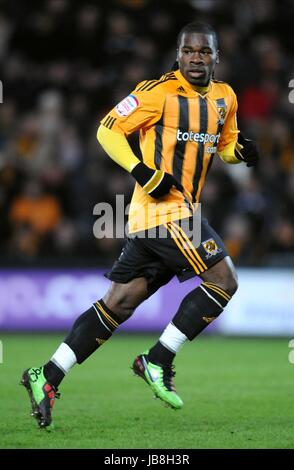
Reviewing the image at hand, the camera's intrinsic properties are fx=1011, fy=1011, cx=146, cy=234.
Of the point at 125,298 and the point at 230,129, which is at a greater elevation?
the point at 230,129

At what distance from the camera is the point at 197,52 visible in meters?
5.69

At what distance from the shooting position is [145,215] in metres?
5.77

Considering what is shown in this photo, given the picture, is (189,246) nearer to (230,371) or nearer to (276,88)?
(230,371)

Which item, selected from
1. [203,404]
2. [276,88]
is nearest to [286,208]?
[276,88]

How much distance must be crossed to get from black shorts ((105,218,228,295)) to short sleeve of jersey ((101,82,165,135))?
596mm

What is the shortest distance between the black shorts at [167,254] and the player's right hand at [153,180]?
0.25 meters

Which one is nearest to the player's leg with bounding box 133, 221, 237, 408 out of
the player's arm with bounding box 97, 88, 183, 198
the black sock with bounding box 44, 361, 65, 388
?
the player's arm with bounding box 97, 88, 183, 198

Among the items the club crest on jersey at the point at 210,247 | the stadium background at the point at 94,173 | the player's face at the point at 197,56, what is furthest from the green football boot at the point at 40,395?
the stadium background at the point at 94,173

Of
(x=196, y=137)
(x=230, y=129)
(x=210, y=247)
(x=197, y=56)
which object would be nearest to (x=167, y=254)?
(x=210, y=247)

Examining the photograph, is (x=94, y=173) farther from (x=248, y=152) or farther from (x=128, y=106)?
(x=128, y=106)

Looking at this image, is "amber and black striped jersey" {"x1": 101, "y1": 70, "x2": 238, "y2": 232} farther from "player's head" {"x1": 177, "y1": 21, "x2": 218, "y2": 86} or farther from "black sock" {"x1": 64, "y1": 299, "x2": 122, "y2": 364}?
"black sock" {"x1": 64, "y1": 299, "x2": 122, "y2": 364}

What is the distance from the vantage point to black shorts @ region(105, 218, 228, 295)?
5586 millimetres

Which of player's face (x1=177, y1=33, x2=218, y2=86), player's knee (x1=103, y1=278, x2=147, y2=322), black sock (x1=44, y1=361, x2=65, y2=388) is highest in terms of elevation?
player's face (x1=177, y1=33, x2=218, y2=86)

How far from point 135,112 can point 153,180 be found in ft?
1.42
